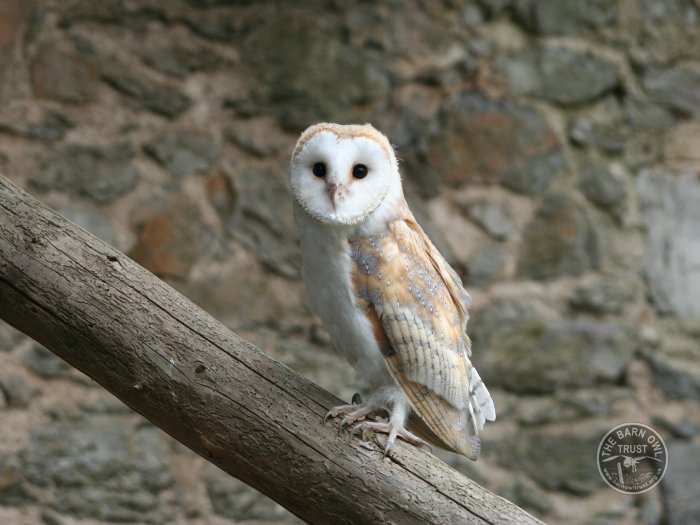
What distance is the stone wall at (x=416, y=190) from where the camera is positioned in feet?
8.29

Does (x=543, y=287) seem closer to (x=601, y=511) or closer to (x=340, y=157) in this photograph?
(x=601, y=511)

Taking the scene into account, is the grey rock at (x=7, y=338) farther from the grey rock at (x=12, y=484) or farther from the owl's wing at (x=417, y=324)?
the owl's wing at (x=417, y=324)

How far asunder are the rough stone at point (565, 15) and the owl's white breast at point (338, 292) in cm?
155

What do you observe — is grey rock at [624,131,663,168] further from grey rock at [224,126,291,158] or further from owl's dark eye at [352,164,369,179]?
owl's dark eye at [352,164,369,179]

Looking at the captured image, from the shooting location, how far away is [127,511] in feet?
8.25

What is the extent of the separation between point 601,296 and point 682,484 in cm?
62

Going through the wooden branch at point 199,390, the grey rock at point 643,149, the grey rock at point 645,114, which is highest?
the grey rock at point 645,114

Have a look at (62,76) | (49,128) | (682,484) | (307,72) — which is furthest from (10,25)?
(682,484)

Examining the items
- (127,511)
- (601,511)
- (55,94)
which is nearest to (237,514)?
(127,511)

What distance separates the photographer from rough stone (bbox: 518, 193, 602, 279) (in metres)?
2.85

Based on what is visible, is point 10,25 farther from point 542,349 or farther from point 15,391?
point 542,349

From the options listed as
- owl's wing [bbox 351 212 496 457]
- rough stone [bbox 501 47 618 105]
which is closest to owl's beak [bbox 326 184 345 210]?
owl's wing [bbox 351 212 496 457]

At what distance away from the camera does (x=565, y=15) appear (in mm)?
2891

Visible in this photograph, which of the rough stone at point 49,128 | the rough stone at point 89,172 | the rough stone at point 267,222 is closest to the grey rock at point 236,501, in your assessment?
the rough stone at point 267,222
